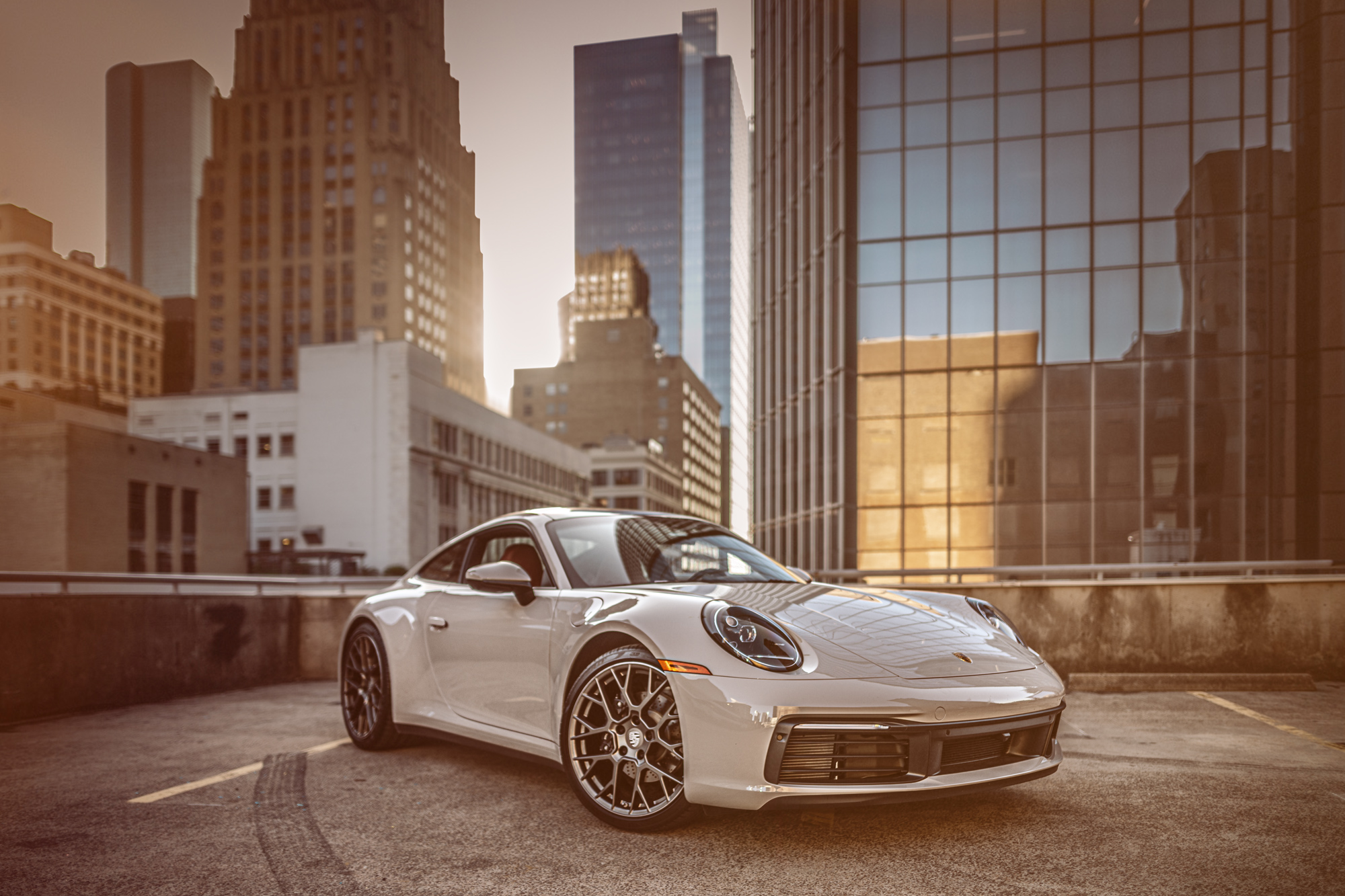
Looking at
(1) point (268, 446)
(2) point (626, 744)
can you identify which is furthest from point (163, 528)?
(2) point (626, 744)

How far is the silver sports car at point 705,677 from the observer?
3213mm

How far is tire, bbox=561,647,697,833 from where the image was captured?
11.5 feet

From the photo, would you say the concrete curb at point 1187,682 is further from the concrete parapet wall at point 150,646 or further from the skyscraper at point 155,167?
the skyscraper at point 155,167

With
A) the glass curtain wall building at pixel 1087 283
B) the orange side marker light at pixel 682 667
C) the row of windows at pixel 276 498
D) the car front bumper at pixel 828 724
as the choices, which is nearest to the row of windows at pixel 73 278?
the row of windows at pixel 276 498

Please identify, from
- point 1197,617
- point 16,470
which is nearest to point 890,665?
point 1197,617

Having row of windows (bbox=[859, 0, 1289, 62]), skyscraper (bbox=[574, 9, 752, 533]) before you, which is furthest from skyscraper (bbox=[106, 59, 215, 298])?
row of windows (bbox=[859, 0, 1289, 62])

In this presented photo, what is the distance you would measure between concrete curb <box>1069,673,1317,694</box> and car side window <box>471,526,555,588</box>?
487cm

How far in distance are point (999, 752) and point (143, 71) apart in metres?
226

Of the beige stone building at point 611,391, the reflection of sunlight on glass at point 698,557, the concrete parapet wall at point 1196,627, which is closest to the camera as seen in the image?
the reflection of sunlight on glass at point 698,557

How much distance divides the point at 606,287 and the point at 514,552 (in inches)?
5938

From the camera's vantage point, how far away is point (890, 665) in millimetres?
3402

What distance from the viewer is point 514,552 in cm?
490

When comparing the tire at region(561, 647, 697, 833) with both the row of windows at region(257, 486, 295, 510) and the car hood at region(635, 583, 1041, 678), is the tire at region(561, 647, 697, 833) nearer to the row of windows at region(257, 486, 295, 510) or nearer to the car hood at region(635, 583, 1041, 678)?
the car hood at region(635, 583, 1041, 678)

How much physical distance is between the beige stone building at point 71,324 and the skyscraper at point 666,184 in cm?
6809
